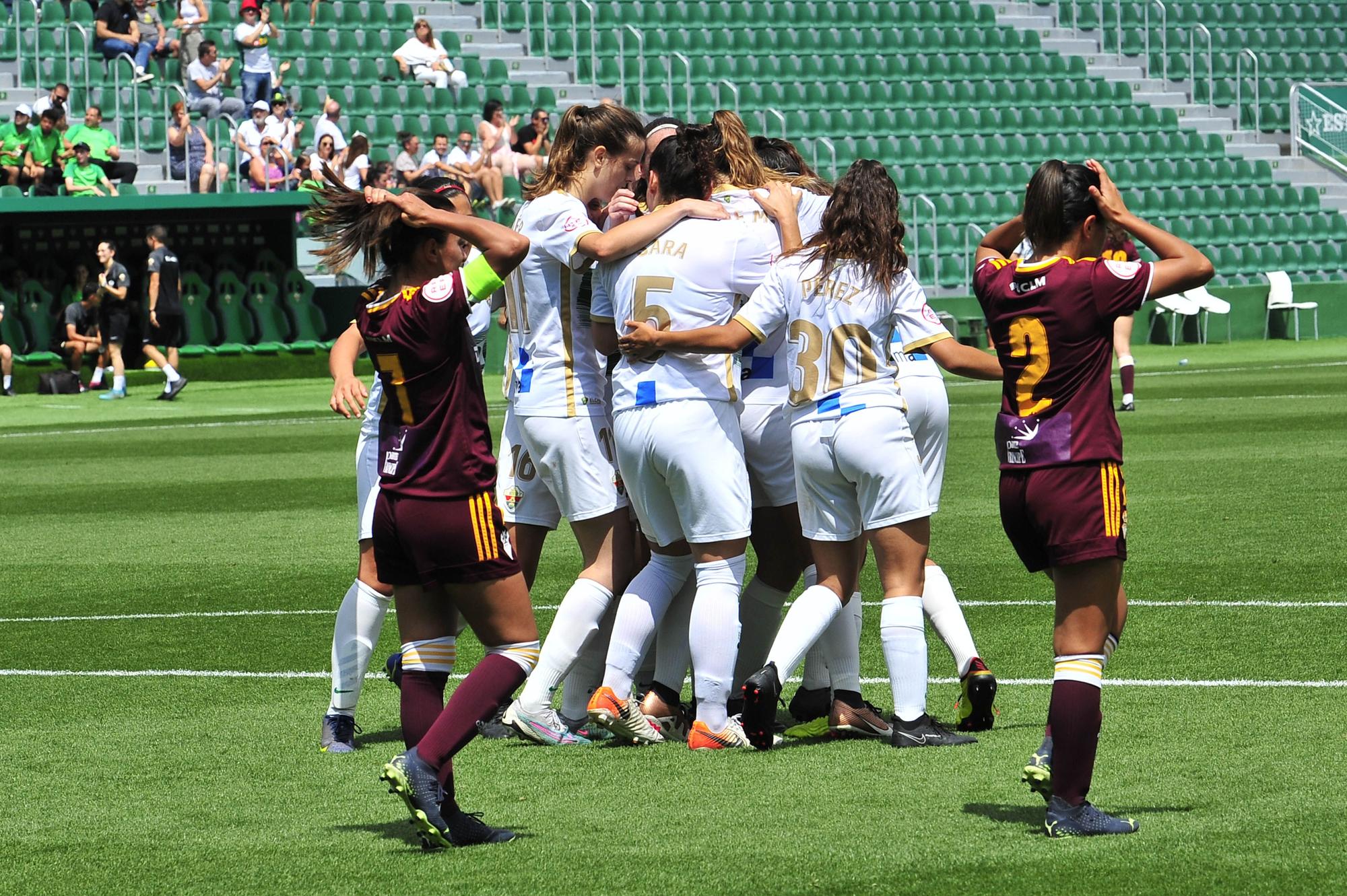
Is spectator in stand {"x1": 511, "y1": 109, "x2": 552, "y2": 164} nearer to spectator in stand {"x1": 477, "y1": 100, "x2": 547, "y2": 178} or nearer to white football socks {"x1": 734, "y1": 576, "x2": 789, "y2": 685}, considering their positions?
spectator in stand {"x1": 477, "y1": 100, "x2": 547, "y2": 178}

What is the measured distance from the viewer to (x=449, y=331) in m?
4.85

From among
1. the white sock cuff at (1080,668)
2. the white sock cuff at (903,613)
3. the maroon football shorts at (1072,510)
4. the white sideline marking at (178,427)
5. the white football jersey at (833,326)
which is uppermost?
the white football jersey at (833,326)

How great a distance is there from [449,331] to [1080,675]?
1.84 m

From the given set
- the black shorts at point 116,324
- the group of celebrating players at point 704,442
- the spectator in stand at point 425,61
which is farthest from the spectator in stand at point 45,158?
the group of celebrating players at point 704,442

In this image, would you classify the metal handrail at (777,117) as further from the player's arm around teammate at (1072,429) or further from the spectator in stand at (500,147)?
the player's arm around teammate at (1072,429)

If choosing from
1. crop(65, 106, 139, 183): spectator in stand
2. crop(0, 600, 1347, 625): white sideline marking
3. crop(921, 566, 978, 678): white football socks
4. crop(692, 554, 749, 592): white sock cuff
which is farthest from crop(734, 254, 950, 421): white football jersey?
crop(65, 106, 139, 183): spectator in stand

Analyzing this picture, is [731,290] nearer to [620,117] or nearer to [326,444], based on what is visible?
[620,117]

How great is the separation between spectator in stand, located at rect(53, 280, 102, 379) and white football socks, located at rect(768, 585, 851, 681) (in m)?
21.8

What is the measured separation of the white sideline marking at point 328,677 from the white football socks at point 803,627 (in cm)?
101

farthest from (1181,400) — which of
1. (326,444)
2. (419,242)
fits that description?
(419,242)

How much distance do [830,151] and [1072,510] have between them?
28098 millimetres

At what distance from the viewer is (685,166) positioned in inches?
245

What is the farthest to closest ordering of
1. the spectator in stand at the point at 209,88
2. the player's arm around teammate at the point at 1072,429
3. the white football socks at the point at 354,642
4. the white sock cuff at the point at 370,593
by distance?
the spectator in stand at the point at 209,88 < the white sock cuff at the point at 370,593 < the white football socks at the point at 354,642 < the player's arm around teammate at the point at 1072,429

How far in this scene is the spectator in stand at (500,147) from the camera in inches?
1128
